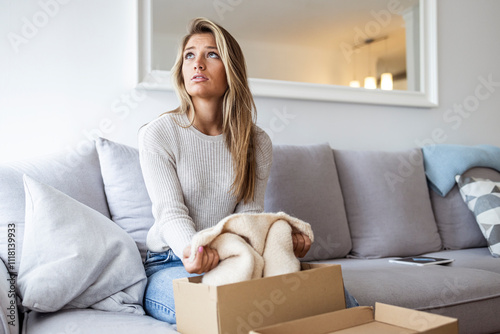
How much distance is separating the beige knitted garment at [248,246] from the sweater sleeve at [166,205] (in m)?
0.26

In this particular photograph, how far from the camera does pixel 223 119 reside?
162 centimetres

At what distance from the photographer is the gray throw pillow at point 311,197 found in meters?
2.00

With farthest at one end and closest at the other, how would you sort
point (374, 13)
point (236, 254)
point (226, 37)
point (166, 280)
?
1. point (374, 13)
2. point (226, 37)
3. point (166, 280)
4. point (236, 254)

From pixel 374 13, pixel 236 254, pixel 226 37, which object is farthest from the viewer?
pixel 374 13

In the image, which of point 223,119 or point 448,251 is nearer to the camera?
point 223,119

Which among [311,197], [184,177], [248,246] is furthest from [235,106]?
[248,246]

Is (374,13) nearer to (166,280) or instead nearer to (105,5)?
(105,5)

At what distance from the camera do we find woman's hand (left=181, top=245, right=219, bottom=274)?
99 cm

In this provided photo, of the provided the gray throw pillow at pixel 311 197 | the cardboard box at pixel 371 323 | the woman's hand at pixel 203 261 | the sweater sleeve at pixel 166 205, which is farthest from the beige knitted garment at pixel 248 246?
the gray throw pillow at pixel 311 197

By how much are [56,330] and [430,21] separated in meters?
2.54

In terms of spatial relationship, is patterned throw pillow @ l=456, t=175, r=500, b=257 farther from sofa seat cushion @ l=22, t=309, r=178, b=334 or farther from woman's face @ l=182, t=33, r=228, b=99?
sofa seat cushion @ l=22, t=309, r=178, b=334

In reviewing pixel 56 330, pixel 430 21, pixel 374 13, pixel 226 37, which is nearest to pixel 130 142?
pixel 226 37

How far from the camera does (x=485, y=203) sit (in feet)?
7.22

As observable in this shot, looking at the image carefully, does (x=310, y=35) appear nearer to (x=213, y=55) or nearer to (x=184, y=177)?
(x=213, y=55)
